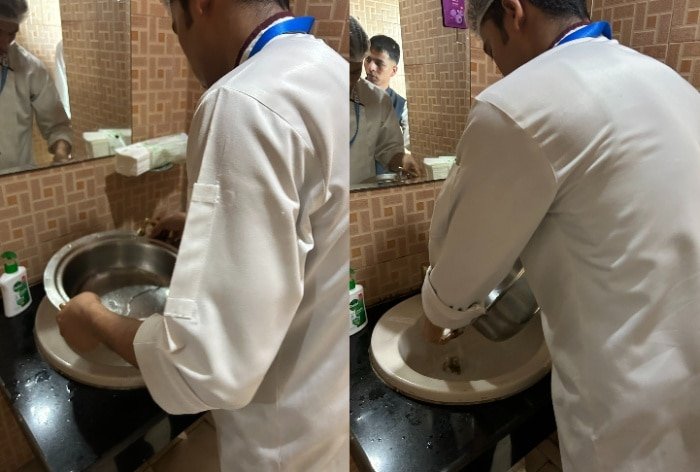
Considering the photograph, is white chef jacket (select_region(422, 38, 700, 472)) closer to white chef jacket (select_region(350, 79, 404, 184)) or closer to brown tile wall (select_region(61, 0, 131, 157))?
white chef jacket (select_region(350, 79, 404, 184))

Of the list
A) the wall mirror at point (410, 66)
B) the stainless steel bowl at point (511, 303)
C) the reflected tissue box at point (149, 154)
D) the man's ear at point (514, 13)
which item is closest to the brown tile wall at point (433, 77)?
the wall mirror at point (410, 66)

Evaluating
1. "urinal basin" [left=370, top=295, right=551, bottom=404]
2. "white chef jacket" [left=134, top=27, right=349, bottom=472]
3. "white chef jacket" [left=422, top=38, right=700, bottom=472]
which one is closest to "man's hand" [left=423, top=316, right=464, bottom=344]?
"urinal basin" [left=370, top=295, right=551, bottom=404]

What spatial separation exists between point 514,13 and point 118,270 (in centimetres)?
114

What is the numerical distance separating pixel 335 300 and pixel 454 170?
1.17ft

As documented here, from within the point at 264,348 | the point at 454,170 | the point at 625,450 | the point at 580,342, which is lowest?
the point at 625,450

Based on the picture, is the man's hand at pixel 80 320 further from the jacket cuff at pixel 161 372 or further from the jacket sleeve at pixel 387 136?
the jacket sleeve at pixel 387 136

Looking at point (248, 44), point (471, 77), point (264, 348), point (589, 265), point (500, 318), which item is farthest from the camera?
point (471, 77)

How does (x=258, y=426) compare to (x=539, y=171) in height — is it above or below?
below

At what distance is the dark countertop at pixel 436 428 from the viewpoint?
0.87 m

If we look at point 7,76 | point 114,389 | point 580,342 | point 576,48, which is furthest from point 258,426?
point 7,76

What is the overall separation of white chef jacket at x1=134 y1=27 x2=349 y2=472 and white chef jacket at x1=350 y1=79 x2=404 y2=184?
1.66 ft

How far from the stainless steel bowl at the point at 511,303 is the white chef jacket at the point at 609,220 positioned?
0.22 metres

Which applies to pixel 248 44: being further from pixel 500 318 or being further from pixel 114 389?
pixel 500 318

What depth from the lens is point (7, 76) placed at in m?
1.12
